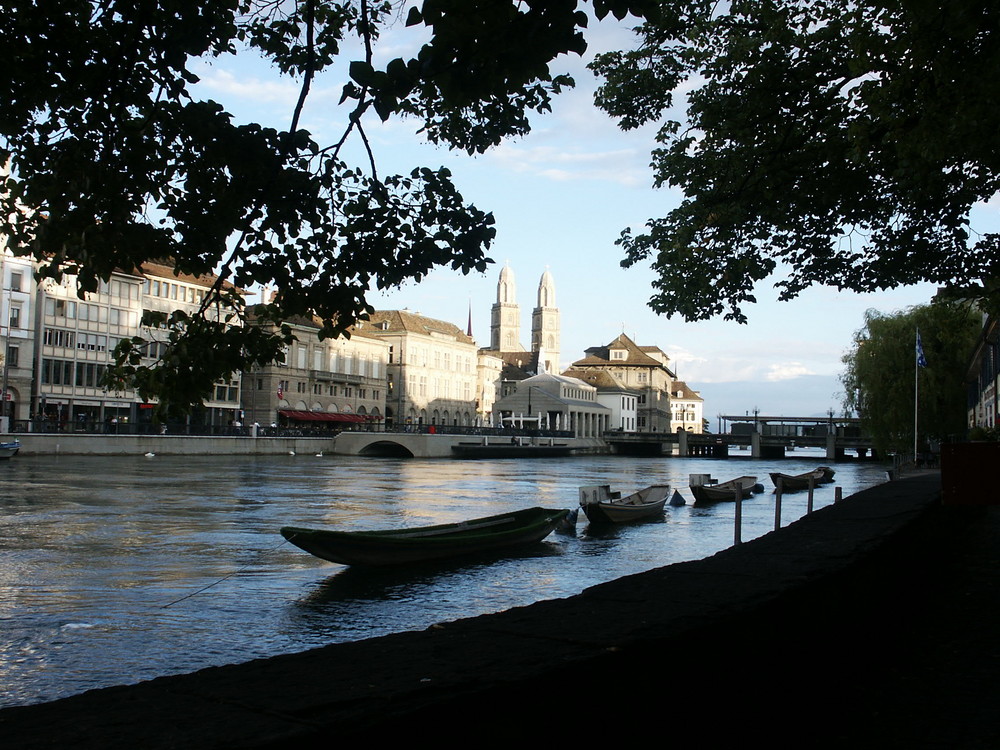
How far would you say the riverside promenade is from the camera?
3.02 meters

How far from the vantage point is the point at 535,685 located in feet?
11.6

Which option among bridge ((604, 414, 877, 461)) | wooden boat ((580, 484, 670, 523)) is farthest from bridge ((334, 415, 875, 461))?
wooden boat ((580, 484, 670, 523))

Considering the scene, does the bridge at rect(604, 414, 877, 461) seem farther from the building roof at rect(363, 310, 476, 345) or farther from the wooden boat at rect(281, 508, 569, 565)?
the wooden boat at rect(281, 508, 569, 565)

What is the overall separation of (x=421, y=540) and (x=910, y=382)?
4238 cm

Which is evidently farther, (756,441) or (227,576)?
(756,441)

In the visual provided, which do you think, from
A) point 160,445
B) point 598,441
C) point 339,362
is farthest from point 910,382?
point 598,441

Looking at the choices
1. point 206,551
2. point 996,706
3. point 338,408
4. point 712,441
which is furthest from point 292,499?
point 712,441

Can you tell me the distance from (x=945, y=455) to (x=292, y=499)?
82.8 ft

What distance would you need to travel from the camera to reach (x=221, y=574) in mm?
17891

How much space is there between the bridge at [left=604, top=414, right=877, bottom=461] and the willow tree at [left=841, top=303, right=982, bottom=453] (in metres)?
48.2

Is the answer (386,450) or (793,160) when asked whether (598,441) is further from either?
(793,160)

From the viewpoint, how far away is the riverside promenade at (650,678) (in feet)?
9.92

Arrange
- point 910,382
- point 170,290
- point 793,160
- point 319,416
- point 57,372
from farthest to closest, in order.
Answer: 1. point 319,416
2. point 170,290
3. point 57,372
4. point 910,382
5. point 793,160

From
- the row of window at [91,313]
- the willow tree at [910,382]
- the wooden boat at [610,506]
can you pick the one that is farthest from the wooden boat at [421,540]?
the row of window at [91,313]
